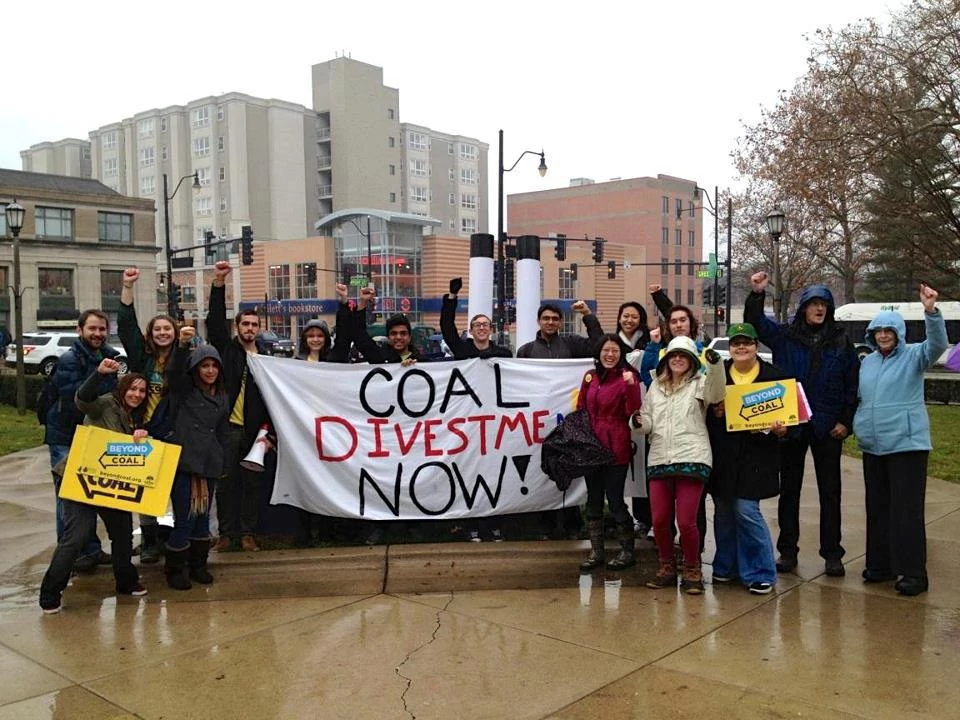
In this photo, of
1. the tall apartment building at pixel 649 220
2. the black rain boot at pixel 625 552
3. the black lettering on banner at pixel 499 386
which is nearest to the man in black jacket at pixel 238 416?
the black lettering on banner at pixel 499 386

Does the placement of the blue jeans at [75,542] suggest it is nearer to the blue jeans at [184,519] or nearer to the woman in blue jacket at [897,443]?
the blue jeans at [184,519]

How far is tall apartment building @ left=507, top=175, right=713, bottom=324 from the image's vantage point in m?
92.7

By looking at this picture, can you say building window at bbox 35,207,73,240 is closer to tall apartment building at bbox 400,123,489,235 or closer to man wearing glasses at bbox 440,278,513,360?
tall apartment building at bbox 400,123,489,235

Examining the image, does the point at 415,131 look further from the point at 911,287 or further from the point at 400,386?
the point at 400,386

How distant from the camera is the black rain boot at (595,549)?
17.9 feet

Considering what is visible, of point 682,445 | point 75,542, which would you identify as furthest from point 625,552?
point 75,542

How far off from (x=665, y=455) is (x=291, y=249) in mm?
65686

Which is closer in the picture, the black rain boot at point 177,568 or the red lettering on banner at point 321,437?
the black rain boot at point 177,568

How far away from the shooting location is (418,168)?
9344 cm

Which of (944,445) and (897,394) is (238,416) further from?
(944,445)

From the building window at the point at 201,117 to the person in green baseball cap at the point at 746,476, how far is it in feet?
283

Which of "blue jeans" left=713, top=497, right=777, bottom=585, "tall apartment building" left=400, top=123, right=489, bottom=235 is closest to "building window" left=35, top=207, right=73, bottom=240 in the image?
"tall apartment building" left=400, top=123, right=489, bottom=235

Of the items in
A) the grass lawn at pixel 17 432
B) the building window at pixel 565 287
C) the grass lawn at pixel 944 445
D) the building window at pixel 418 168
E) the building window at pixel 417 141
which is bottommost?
the grass lawn at pixel 944 445

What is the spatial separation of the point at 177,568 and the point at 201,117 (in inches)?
3421
